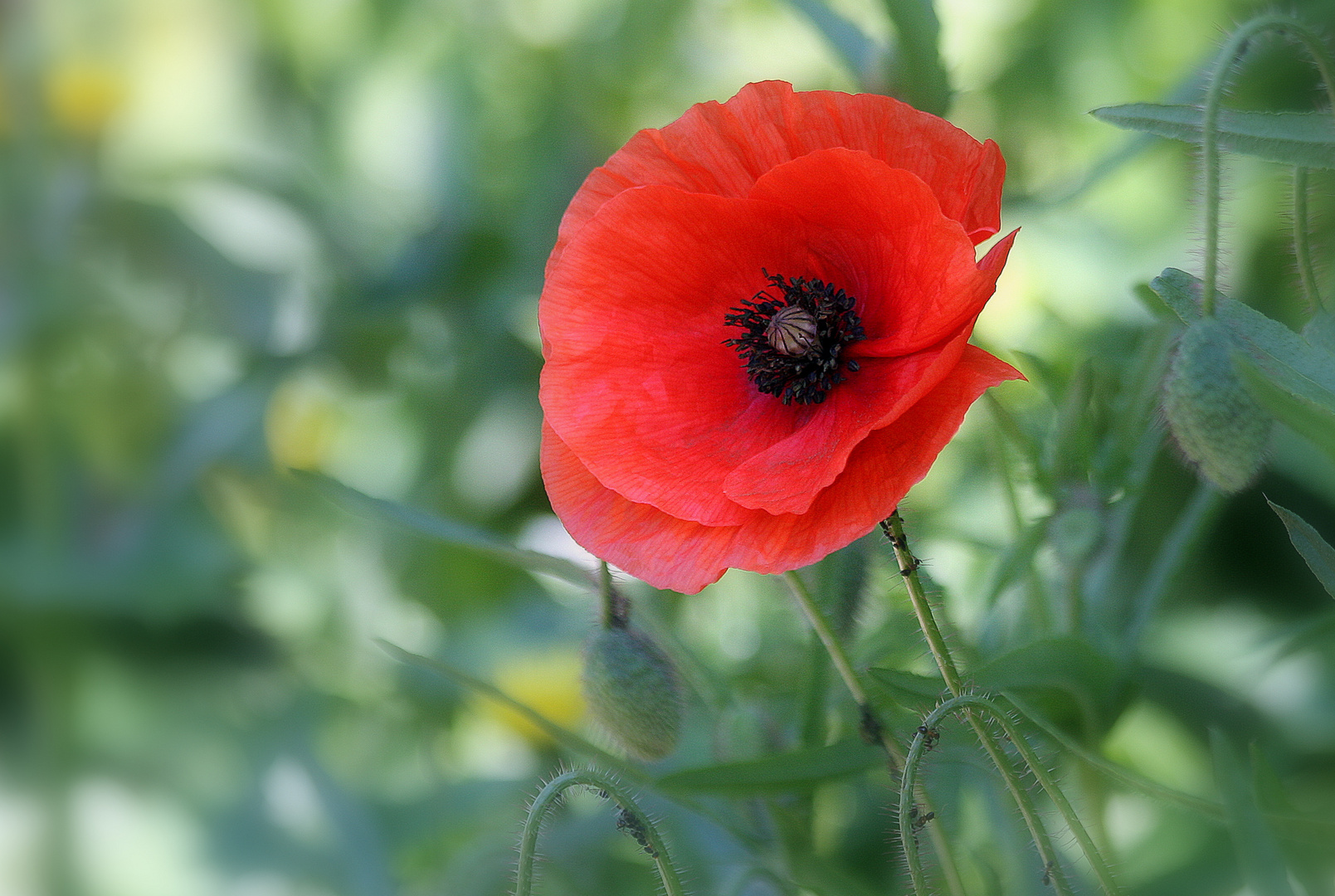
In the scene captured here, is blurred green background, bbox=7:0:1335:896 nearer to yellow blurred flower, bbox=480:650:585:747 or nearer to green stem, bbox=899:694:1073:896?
yellow blurred flower, bbox=480:650:585:747

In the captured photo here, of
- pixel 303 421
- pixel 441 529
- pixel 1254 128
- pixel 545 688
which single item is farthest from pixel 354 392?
pixel 1254 128

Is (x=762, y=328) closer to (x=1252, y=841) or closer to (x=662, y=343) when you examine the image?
(x=662, y=343)

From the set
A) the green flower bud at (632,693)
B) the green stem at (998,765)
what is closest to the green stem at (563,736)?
the green flower bud at (632,693)

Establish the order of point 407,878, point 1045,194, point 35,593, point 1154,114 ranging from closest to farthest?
point 1154,114 → point 1045,194 → point 407,878 → point 35,593

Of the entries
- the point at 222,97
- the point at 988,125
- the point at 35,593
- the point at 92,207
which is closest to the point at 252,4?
the point at 222,97

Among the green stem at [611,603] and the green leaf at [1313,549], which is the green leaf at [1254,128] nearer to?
the green leaf at [1313,549]

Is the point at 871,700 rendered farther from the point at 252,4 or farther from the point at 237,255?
the point at 252,4
